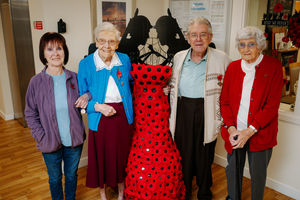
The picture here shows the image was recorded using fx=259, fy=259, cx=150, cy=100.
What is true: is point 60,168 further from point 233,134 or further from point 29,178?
point 233,134

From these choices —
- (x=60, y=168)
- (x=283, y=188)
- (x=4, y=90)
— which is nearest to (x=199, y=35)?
(x=60, y=168)

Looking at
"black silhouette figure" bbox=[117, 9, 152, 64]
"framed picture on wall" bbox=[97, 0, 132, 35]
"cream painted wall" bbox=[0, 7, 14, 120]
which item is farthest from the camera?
"cream painted wall" bbox=[0, 7, 14, 120]

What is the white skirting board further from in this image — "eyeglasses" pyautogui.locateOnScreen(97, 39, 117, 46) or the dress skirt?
"eyeglasses" pyautogui.locateOnScreen(97, 39, 117, 46)

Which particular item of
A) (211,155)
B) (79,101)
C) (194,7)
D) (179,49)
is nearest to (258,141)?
(211,155)

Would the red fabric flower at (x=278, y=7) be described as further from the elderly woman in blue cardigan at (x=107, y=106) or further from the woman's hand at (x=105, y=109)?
the woman's hand at (x=105, y=109)

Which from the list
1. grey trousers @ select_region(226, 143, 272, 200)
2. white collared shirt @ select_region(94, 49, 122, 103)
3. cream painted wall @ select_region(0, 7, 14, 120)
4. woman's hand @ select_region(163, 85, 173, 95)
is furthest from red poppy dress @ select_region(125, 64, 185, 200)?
cream painted wall @ select_region(0, 7, 14, 120)

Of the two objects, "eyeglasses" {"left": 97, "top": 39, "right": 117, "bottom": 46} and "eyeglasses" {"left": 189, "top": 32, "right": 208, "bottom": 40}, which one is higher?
"eyeglasses" {"left": 189, "top": 32, "right": 208, "bottom": 40}

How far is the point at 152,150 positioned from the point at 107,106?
0.51 m

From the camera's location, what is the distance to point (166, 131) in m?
2.12

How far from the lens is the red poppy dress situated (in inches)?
80.0

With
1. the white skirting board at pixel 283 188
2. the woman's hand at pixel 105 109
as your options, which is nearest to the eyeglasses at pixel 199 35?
the woman's hand at pixel 105 109

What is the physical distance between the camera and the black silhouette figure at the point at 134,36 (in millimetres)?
2205

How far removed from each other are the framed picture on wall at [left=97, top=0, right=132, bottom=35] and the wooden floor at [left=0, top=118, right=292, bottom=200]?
1679mm

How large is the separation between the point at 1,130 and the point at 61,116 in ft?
8.71
